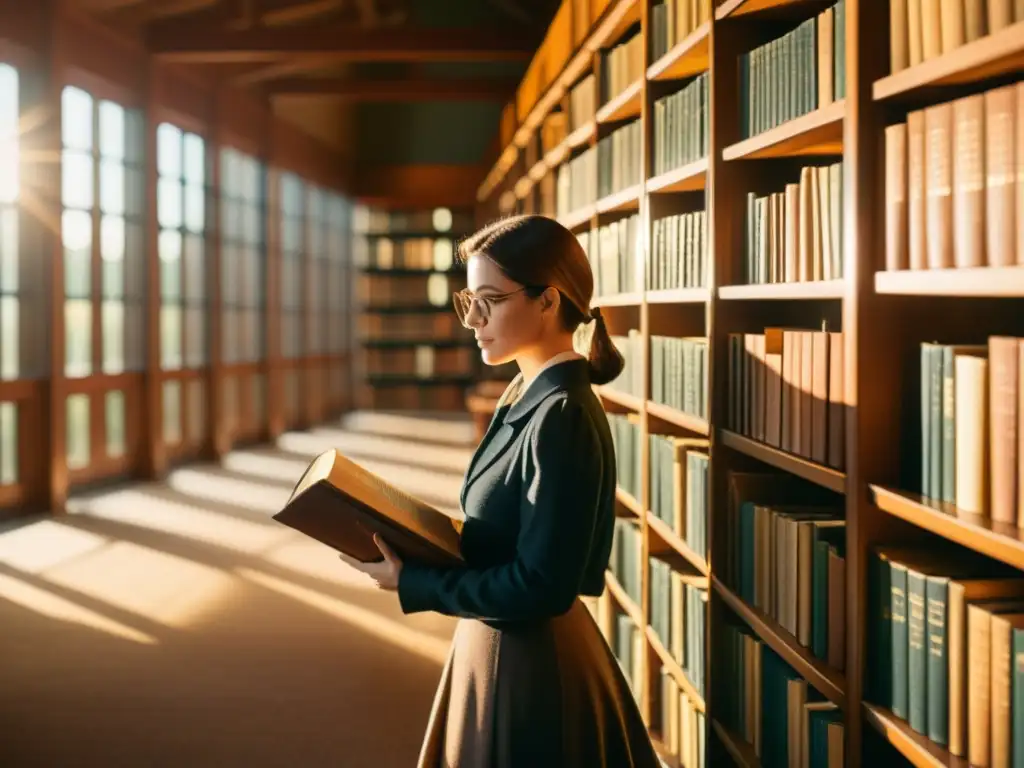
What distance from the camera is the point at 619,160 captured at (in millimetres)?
3430

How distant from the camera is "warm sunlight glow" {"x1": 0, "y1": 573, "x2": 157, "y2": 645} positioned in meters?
3.96

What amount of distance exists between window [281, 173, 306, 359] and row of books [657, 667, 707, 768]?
871 centimetres

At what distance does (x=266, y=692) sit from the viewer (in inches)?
132

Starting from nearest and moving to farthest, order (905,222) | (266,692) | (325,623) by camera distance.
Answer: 1. (905,222)
2. (266,692)
3. (325,623)

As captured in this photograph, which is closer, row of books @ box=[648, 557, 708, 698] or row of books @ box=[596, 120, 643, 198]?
row of books @ box=[648, 557, 708, 698]

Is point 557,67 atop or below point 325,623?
atop

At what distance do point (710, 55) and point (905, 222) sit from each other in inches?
38.9

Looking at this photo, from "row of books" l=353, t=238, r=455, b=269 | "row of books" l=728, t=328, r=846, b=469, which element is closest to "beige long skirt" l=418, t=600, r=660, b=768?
"row of books" l=728, t=328, r=846, b=469

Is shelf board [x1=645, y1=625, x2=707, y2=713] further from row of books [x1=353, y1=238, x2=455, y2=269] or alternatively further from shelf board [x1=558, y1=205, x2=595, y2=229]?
row of books [x1=353, y1=238, x2=455, y2=269]

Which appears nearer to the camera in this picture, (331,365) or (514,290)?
(514,290)

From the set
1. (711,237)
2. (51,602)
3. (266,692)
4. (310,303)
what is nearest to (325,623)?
(266,692)

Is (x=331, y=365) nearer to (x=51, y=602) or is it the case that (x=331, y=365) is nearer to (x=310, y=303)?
(x=310, y=303)

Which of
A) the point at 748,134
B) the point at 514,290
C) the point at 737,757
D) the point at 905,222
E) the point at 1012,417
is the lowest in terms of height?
the point at 737,757

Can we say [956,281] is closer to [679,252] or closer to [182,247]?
[679,252]
